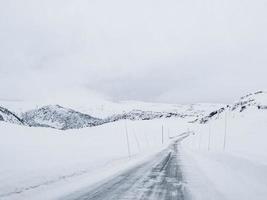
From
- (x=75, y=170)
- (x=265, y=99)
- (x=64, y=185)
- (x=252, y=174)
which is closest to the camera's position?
(x=64, y=185)

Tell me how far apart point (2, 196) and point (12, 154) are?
37.1ft

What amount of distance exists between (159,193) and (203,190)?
2.11 metres

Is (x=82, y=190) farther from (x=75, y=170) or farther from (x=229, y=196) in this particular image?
(x=75, y=170)

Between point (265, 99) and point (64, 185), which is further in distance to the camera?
point (265, 99)

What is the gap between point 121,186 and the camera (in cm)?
1452

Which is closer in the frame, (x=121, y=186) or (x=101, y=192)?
(x=101, y=192)

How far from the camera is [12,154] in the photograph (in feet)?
74.3

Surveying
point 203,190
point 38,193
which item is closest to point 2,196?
point 38,193

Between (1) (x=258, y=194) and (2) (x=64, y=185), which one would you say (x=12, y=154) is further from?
(1) (x=258, y=194)

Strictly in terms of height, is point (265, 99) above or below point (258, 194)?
above

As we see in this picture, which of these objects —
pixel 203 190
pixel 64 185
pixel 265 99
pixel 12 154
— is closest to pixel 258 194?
pixel 203 190

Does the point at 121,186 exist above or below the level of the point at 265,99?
below

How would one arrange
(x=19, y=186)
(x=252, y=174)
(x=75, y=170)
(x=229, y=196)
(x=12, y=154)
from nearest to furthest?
(x=229, y=196) < (x=19, y=186) < (x=252, y=174) < (x=75, y=170) < (x=12, y=154)

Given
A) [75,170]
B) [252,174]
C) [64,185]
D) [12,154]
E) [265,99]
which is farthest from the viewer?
[265,99]
